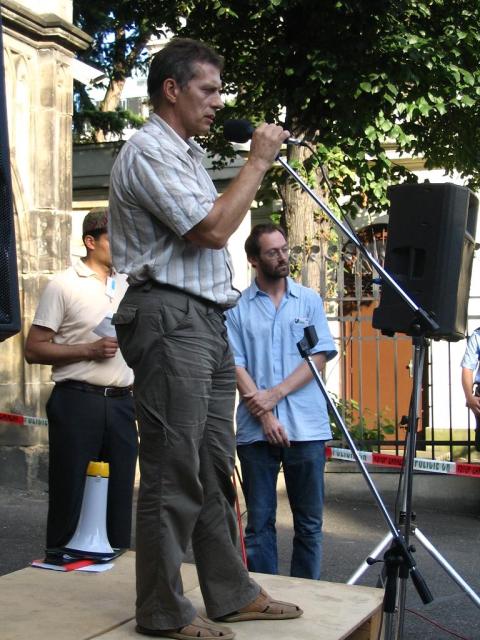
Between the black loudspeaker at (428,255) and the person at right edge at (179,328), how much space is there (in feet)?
3.69

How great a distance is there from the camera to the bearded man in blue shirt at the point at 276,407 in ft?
17.4

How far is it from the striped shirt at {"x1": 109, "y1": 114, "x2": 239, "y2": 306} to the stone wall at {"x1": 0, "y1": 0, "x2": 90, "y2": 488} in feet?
19.7

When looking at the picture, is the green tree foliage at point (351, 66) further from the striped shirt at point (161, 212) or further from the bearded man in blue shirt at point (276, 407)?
the striped shirt at point (161, 212)

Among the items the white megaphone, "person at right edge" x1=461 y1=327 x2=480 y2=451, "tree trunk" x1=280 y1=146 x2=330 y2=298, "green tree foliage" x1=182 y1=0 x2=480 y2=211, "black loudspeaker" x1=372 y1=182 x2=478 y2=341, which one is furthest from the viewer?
"tree trunk" x1=280 y1=146 x2=330 y2=298

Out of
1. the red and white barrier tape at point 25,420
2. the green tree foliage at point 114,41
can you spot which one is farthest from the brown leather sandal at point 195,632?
the green tree foliage at point 114,41

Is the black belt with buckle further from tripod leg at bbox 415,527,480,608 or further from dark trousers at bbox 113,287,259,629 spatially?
dark trousers at bbox 113,287,259,629

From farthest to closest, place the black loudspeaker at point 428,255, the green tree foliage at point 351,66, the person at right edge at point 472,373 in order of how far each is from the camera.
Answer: the green tree foliage at point 351,66 → the person at right edge at point 472,373 → the black loudspeaker at point 428,255

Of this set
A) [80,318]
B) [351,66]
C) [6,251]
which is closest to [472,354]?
[351,66]

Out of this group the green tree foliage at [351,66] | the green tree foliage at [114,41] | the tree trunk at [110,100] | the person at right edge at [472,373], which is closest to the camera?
the person at right edge at [472,373]

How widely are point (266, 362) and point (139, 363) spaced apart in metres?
2.00

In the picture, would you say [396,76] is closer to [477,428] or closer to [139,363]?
[477,428]

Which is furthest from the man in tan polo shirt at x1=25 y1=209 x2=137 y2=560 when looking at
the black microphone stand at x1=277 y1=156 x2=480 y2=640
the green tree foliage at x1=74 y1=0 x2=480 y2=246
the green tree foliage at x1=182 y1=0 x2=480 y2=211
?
the green tree foliage at x1=182 y1=0 x2=480 y2=211

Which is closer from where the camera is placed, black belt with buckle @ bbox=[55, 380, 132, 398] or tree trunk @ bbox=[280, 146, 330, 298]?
black belt with buckle @ bbox=[55, 380, 132, 398]

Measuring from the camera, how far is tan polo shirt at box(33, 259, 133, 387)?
17.3 feet
